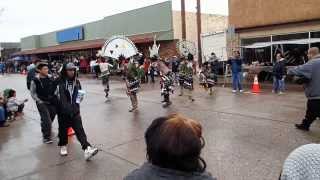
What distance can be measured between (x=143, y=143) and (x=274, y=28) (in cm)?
1363

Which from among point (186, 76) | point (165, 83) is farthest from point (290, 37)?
point (165, 83)

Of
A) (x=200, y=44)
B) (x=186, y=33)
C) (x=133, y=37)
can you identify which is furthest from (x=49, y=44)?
(x=200, y=44)

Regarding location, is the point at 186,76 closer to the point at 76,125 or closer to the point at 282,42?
the point at 282,42

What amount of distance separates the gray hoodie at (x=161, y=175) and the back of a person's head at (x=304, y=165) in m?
0.46

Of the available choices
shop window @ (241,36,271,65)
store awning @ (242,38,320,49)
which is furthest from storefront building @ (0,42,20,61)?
store awning @ (242,38,320,49)

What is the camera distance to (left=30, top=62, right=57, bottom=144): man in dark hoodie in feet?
24.2

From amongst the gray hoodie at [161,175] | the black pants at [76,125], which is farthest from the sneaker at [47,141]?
the gray hoodie at [161,175]

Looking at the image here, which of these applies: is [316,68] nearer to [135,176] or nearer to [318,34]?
[135,176]

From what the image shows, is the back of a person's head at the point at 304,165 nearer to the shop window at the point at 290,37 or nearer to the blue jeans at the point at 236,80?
the blue jeans at the point at 236,80

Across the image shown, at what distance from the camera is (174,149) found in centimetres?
185

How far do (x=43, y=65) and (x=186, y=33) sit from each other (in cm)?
2073

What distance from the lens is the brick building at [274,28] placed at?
17047 mm

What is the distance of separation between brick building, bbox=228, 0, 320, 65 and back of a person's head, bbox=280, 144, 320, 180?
15.3 metres

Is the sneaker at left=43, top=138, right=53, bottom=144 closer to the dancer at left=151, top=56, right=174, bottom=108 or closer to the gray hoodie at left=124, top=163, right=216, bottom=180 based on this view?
the dancer at left=151, top=56, right=174, bottom=108
